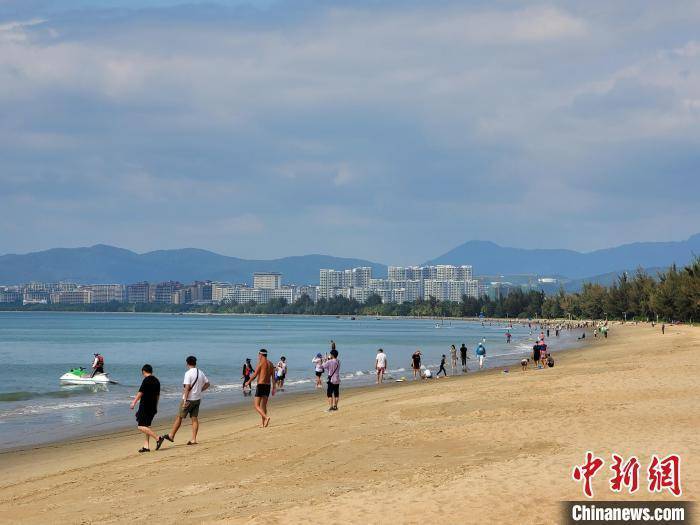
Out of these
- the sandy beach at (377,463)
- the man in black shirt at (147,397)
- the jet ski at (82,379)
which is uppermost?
the man in black shirt at (147,397)

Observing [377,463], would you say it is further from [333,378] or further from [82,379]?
[82,379]

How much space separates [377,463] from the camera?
555 inches

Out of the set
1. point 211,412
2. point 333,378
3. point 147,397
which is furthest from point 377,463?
point 211,412

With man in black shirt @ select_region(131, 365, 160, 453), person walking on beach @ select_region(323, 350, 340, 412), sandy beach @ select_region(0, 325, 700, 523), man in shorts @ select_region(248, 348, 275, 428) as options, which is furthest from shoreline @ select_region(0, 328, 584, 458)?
man in black shirt @ select_region(131, 365, 160, 453)

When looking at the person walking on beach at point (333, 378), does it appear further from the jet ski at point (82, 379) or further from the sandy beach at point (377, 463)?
the jet ski at point (82, 379)

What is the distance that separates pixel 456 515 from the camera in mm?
10008

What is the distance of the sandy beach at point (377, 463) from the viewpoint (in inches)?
422

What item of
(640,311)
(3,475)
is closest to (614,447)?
(3,475)

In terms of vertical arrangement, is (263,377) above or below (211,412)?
above

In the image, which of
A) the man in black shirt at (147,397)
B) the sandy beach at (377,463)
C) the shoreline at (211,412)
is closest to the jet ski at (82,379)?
the shoreline at (211,412)

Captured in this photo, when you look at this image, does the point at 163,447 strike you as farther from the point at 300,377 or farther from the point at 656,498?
the point at 300,377

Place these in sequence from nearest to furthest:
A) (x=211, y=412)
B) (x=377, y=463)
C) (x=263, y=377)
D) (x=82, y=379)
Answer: (x=377, y=463) → (x=263, y=377) → (x=211, y=412) → (x=82, y=379)

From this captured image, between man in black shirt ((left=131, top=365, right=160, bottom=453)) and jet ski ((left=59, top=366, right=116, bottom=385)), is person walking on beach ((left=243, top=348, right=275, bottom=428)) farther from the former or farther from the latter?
jet ski ((left=59, top=366, right=116, bottom=385))

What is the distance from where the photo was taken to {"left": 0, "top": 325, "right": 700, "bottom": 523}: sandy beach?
35.2 ft
